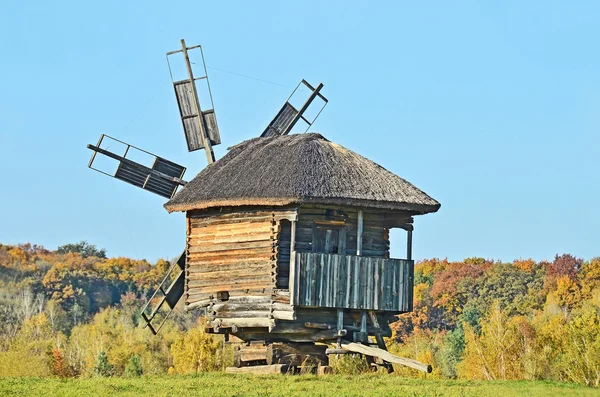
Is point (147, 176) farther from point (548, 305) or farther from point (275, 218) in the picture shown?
point (548, 305)

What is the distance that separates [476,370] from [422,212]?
7.98 metres

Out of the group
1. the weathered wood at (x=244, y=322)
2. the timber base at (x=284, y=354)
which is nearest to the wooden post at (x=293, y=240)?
the weathered wood at (x=244, y=322)

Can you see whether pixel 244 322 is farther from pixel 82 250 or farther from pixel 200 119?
pixel 82 250

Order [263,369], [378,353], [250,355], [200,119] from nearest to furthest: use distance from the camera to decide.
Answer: [378,353]
[263,369]
[250,355]
[200,119]

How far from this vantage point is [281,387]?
25.1 m

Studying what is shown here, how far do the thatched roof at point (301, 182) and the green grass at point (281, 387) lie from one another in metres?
3.98

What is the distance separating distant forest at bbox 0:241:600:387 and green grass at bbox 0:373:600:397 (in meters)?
2.59

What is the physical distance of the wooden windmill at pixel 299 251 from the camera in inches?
1147

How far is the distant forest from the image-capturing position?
109ft

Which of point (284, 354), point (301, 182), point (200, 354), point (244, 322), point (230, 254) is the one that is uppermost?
point (301, 182)

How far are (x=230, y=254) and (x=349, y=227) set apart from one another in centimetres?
280

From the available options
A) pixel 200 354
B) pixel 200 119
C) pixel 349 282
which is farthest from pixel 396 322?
pixel 349 282

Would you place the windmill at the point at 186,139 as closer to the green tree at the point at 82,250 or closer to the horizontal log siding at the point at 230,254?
the horizontal log siding at the point at 230,254

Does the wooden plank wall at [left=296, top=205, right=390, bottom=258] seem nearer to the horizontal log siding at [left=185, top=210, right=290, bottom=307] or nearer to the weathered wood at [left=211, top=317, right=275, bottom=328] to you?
the horizontal log siding at [left=185, top=210, right=290, bottom=307]
